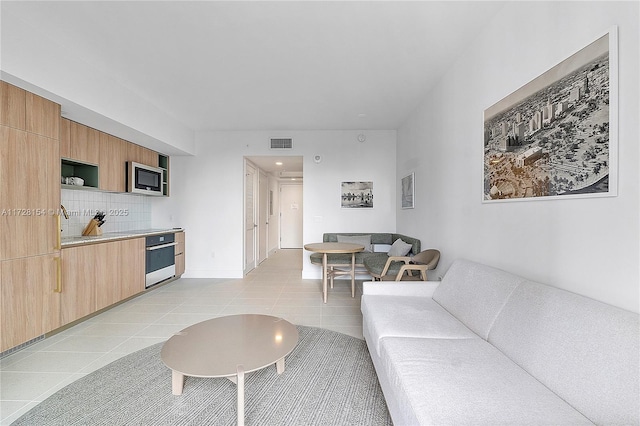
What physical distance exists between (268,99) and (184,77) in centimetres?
103

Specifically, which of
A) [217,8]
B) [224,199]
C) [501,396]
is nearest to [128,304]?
[224,199]

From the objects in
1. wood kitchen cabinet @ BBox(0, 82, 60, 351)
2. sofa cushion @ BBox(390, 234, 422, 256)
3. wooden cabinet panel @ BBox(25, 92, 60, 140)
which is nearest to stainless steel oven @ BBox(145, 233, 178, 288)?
wood kitchen cabinet @ BBox(0, 82, 60, 351)

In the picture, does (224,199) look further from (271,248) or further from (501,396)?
(501,396)

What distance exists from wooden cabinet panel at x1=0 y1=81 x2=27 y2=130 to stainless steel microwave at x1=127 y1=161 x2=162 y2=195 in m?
1.75

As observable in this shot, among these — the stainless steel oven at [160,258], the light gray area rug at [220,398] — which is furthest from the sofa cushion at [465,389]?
the stainless steel oven at [160,258]

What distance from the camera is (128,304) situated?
145 inches

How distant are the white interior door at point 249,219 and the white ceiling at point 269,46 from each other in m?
1.93

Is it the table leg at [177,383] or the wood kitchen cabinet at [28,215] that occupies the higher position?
the wood kitchen cabinet at [28,215]

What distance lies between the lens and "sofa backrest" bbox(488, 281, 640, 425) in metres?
0.95

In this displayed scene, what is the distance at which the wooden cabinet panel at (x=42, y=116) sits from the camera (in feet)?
7.90

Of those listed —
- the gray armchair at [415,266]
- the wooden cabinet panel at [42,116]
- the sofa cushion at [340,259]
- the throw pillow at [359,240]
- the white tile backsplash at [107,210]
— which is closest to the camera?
the wooden cabinet panel at [42,116]

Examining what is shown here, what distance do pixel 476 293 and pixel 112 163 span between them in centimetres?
460

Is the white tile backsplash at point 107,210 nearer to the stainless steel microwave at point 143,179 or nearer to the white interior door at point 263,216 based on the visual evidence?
the stainless steel microwave at point 143,179

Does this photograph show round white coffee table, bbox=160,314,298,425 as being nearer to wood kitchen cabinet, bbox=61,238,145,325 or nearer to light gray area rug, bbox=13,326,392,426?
light gray area rug, bbox=13,326,392,426
